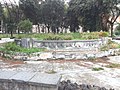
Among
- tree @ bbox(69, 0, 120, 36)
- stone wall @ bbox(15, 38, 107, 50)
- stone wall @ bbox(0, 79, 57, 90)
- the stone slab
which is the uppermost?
tree @ bbox(69, 0, 120, 36)

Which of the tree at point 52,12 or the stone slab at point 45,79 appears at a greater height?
the tree at point 52,12

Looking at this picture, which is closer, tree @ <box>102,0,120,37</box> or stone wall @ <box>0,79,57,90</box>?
stone wall @ <box>0,79,57,90</box>

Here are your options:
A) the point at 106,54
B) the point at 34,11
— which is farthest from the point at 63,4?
the point at 106,54

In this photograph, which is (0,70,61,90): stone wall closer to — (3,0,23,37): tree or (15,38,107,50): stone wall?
(15,38,107,50): stone wall

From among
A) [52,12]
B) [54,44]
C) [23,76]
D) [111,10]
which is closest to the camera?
[23,76]

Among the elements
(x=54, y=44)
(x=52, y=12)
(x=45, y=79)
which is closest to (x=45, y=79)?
(x=45, y=79)

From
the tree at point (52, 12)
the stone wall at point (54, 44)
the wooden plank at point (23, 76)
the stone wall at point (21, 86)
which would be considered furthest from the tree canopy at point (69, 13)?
the stone wall at point (21, 86)

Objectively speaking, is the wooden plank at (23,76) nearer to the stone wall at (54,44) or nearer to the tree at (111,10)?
the stone wall at (54,44)

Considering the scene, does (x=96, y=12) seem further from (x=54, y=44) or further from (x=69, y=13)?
(x=54, y=44)

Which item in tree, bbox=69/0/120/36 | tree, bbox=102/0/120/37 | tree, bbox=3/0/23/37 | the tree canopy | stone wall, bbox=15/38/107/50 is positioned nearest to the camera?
stone wall, bbox=15/38/107/50

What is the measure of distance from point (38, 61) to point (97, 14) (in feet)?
69.7

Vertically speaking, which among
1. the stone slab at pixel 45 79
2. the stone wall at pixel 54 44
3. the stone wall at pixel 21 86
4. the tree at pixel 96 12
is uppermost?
the tree at pixel 96 12

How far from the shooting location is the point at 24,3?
39094mm

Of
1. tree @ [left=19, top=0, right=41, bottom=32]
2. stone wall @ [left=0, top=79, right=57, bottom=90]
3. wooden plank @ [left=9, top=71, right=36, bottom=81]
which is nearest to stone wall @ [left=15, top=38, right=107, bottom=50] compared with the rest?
wooden plank @ [left=9, top=71, right=36, bottom=81]
